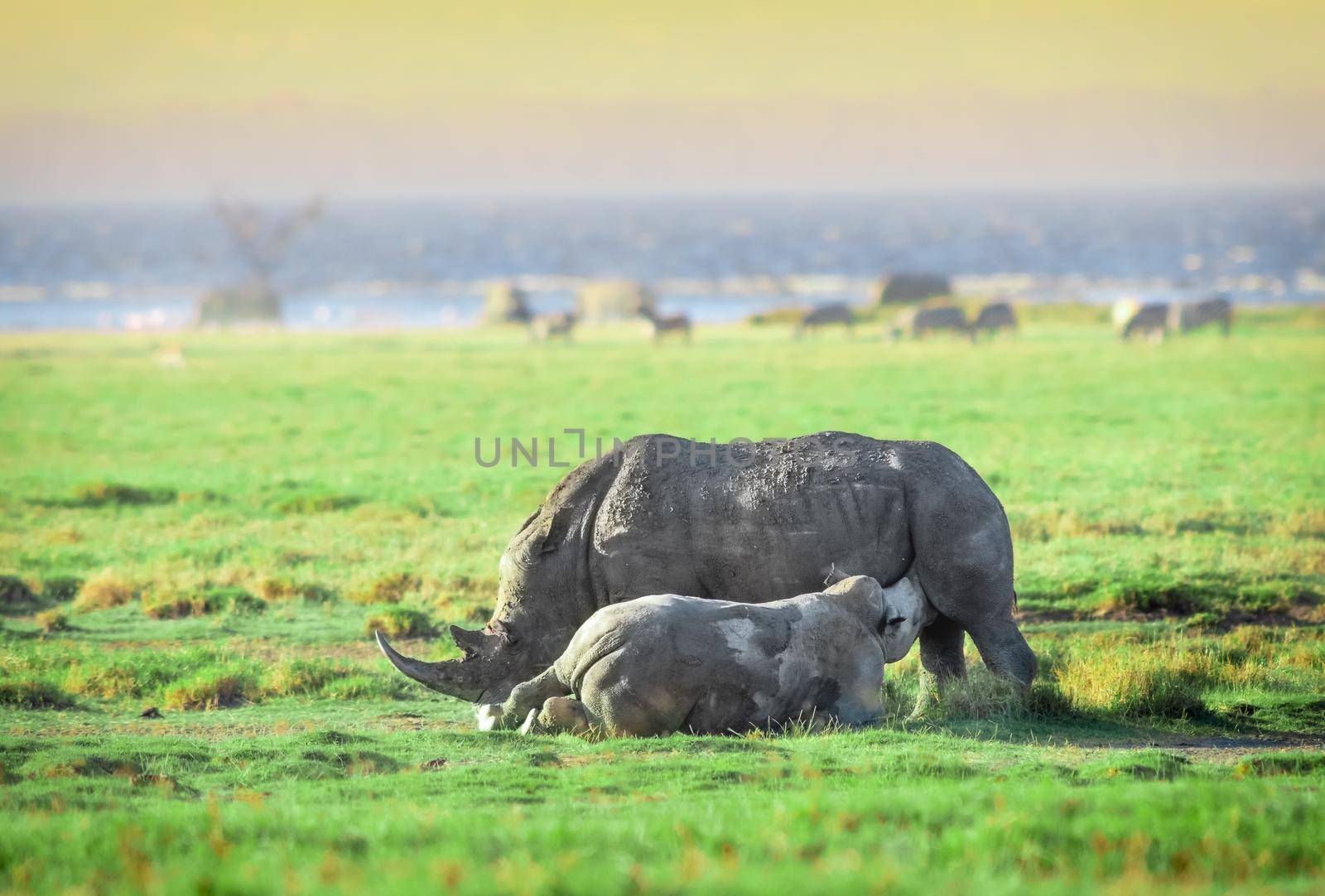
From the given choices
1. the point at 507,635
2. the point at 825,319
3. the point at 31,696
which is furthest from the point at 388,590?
the point at 825,319

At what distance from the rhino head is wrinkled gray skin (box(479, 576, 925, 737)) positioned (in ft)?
2.31

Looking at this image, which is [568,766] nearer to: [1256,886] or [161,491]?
[1256,886]

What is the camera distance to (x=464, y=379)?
4066 cm

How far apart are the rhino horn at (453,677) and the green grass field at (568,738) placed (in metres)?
0.35

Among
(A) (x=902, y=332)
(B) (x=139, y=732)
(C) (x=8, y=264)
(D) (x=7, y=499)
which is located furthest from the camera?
(C) (x=8, y=264)

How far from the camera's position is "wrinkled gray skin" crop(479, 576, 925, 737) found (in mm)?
10000

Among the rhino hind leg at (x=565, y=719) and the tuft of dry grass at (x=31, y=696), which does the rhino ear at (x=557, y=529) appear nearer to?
the rhino hind leg at (x=565, y=719)

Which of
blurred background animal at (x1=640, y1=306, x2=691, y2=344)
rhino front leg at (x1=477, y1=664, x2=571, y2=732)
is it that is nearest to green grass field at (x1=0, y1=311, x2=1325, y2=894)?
rhino front leg at (x1=477, y1=664, x2=571, y2=732)

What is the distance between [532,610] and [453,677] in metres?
0.81

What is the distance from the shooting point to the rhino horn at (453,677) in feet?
36.2

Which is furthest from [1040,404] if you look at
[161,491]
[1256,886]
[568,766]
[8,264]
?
[8,264]

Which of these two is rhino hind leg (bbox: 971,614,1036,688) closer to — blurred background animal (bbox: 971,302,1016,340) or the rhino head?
the rhino head

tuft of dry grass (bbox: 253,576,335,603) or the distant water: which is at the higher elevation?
the distant water

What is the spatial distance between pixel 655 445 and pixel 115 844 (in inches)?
234
